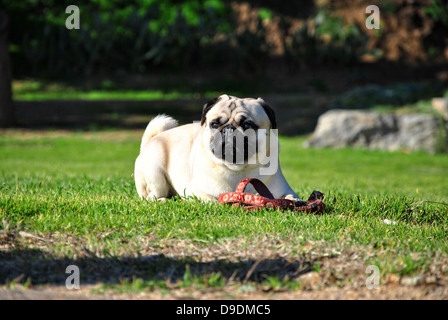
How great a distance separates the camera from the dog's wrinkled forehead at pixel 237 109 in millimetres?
4980

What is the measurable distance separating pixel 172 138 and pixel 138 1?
19828 millimetres

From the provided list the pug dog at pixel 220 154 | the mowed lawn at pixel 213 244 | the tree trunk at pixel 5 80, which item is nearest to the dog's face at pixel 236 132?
the pug dog at pixel 220 154

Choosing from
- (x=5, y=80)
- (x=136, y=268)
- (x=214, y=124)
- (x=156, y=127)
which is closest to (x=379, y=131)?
(x=156, y=127)

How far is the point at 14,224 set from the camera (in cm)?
440

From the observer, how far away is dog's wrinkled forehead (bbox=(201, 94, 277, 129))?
498cm

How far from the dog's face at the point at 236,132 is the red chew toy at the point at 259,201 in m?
0.20

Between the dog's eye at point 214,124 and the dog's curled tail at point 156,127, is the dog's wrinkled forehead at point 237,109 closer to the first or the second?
the dog's eye at point 214,124

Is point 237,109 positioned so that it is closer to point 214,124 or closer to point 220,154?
point 214,124

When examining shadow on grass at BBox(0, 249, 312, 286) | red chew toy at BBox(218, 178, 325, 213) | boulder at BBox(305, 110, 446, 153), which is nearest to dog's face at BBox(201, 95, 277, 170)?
red chew toy at BBox(218, 178, 325, 213)

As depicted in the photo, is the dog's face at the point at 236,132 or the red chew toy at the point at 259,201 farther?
the red chew toy at the point at 259,201

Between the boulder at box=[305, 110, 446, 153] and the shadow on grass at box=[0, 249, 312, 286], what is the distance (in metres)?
11.6

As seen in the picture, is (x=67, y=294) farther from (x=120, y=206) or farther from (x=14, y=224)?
(x=120, y=206)

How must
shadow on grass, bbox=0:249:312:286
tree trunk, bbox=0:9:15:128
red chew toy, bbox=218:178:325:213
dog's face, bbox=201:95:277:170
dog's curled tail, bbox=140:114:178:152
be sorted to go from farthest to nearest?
tree trunk, bbox=0:9:15:128 → dog's curled tail, bbox=140:114:178:152 → red chew toy, bbox=218:178:325:213 → dog's face, bbox=201:95:277:170 → shadow on grass, bbox=0:249:312:286

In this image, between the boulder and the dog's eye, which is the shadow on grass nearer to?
the dog's eye
